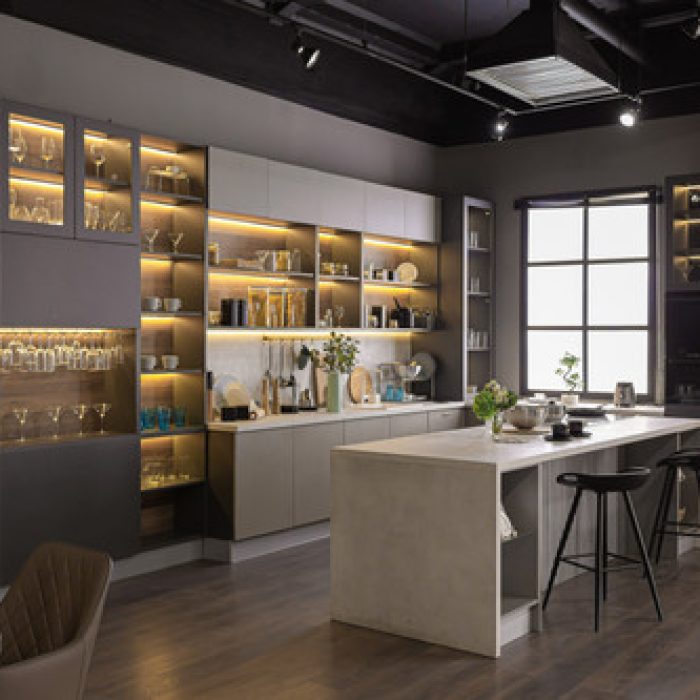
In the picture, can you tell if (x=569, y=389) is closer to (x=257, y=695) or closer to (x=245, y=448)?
(x=245, y=448)

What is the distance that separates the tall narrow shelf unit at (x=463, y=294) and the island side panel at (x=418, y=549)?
163 inches

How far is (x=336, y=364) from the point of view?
802cm

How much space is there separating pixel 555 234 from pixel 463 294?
3.78 ft

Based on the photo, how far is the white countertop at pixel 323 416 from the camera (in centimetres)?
674

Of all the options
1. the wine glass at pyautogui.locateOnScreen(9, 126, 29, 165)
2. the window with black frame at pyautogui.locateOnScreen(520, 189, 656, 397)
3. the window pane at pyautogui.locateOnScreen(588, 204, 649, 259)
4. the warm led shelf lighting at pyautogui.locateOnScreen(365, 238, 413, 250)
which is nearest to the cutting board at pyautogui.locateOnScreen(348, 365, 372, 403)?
the warm led shelf lighting at pyautogui.locateOnScreen(365, 238, 413, 250)

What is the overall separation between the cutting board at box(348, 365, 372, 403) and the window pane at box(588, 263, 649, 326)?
2.29 m

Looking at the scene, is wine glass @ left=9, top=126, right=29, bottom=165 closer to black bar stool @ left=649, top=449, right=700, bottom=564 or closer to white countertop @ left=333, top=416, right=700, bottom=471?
white countertop @ left=333, top=416, right=700, bottom=471

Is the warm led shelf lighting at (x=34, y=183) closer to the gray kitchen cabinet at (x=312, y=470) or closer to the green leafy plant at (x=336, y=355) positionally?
the gray kitchen cabinet at (x=312, y=470)

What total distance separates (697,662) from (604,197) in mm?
5403

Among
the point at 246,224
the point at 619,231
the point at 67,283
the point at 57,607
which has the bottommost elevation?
the point at 57,607

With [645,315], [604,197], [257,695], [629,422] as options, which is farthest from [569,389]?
[257,695]

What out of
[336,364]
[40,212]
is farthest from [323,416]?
[40,212]

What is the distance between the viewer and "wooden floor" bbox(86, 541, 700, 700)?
4.25 m

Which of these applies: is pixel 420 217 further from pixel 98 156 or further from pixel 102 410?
pixel 102 410
